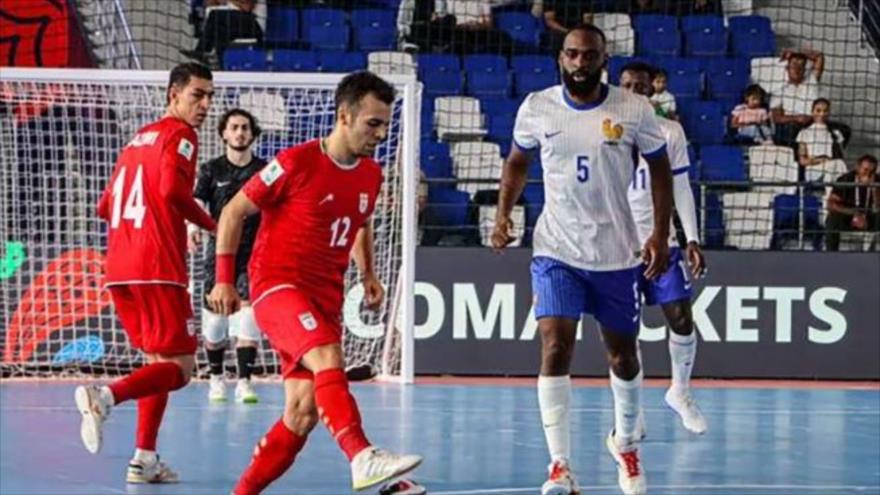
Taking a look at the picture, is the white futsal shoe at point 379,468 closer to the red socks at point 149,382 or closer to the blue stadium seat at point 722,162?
the red socks at point 149,382

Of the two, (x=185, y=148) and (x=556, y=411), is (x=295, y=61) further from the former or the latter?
(x=556, y=411)

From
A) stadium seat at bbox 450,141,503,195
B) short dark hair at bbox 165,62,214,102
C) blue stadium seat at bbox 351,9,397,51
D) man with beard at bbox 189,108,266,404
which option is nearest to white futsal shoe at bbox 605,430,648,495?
short dark hair at bbox 165,62,214,102

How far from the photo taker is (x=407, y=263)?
14344 mm

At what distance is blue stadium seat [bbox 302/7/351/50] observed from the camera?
1898 cm

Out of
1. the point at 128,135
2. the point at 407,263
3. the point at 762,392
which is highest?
the point at 128,135

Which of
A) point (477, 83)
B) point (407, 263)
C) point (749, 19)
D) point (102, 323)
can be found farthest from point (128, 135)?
point (749, 19)

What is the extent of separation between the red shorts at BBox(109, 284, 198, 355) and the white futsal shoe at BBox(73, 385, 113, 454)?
411mm

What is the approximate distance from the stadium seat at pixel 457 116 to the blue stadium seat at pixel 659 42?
2159 millimetres

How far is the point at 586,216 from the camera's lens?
26.9 ft

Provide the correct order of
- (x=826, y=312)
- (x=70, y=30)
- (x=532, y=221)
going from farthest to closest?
(x=70, y=30)
(x=532, y=221)
(x=826, y=312)

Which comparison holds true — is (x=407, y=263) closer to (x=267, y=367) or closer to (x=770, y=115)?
(x=267, y=367)

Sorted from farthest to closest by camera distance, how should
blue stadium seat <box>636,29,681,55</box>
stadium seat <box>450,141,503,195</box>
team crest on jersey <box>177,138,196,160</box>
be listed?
blue stadium seat <box>636,29,681,55</box> → stadium seat <box>450,141,503,195</box> → team crest on jersey <box>177,138,196,160</box>

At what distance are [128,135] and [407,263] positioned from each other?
2.65 m

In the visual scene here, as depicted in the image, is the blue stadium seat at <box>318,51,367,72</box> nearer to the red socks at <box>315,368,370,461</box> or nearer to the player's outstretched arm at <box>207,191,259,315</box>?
the player's outstretched arm at <box>207,191,259,315</box>
